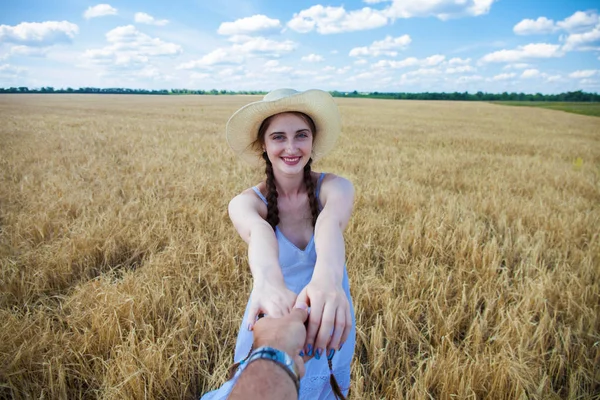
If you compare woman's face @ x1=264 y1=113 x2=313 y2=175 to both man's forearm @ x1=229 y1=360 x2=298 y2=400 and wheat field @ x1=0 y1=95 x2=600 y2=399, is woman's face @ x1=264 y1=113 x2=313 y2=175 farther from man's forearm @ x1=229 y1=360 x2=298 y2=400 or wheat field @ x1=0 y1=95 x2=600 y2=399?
man's forearm @ x1=229 y1=360 x2=298 y2=400

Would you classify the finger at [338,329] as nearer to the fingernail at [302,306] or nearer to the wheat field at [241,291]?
the fingernail at [302,306]

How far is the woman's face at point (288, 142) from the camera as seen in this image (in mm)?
1503

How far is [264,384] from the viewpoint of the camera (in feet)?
1.60

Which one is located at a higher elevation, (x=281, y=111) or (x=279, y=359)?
(x=281, y=111)

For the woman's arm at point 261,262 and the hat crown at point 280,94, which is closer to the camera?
the woman's arm at point 261,262

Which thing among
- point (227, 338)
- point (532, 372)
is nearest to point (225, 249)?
point (227, 338)

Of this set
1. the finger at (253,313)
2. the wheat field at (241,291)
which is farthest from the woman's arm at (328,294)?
the wheat field at (241,291)

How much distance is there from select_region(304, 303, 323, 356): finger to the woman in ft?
0.59

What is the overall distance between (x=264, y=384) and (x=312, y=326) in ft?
0.95

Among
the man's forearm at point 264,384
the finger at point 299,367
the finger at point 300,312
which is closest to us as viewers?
the man's forearm at point 264,384

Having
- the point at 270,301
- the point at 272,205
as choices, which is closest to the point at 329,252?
the point at 270,301

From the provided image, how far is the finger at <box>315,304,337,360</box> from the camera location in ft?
2.48

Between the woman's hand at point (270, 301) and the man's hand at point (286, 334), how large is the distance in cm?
5

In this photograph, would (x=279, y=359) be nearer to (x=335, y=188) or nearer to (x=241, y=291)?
(x=335, y=188)
